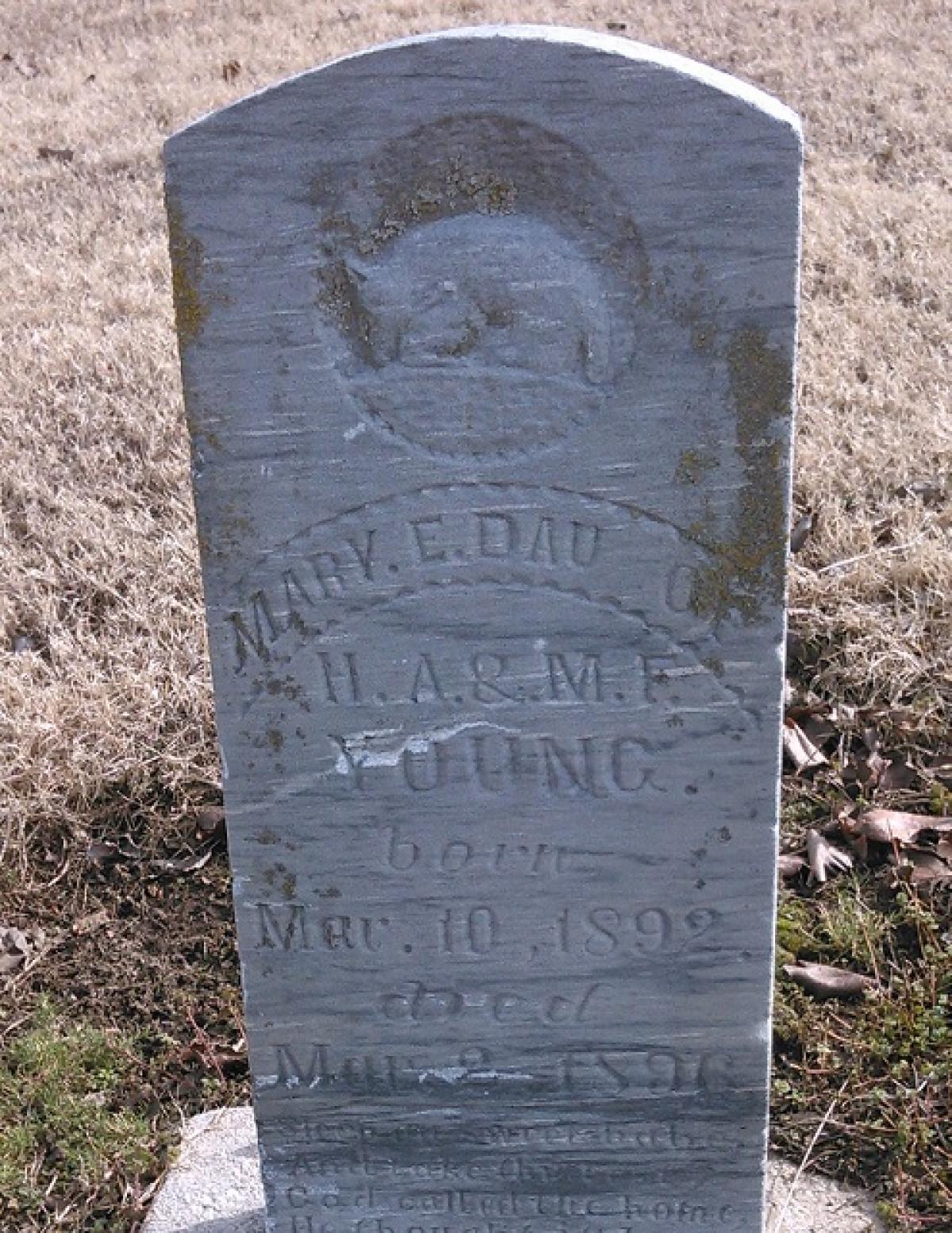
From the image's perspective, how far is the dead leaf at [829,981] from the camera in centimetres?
310

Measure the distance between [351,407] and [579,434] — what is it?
0.29 metres

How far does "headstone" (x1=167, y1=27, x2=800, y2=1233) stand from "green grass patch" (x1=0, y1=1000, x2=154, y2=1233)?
1.67 ft

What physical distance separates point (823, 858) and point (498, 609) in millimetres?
1572

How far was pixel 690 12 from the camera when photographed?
8.43m

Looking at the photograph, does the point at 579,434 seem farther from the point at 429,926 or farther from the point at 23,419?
the point at 23,419

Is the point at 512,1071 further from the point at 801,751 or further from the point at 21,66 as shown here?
the point at 21,66

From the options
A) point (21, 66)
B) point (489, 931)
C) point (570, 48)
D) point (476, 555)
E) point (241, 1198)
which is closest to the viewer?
point (570, 48)

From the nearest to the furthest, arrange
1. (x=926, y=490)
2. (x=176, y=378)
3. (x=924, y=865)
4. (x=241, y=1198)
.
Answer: (x=241, y=1198) → (x=924, y=865) → (x=926, y=490) → (x=176, y=378)

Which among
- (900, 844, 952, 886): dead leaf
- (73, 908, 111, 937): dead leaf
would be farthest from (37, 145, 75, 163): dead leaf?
(900, 844, 952, 886): dead leaf

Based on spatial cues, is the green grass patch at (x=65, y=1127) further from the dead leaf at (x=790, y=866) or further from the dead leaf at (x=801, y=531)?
the dead leaf at (x=801, y=531)

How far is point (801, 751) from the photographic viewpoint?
3.63m

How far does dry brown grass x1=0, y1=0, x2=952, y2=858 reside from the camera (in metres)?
3.76

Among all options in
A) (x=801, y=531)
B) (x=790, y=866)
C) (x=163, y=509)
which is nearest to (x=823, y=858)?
(x=790, y=866)

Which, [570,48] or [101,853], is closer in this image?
[570,48]
